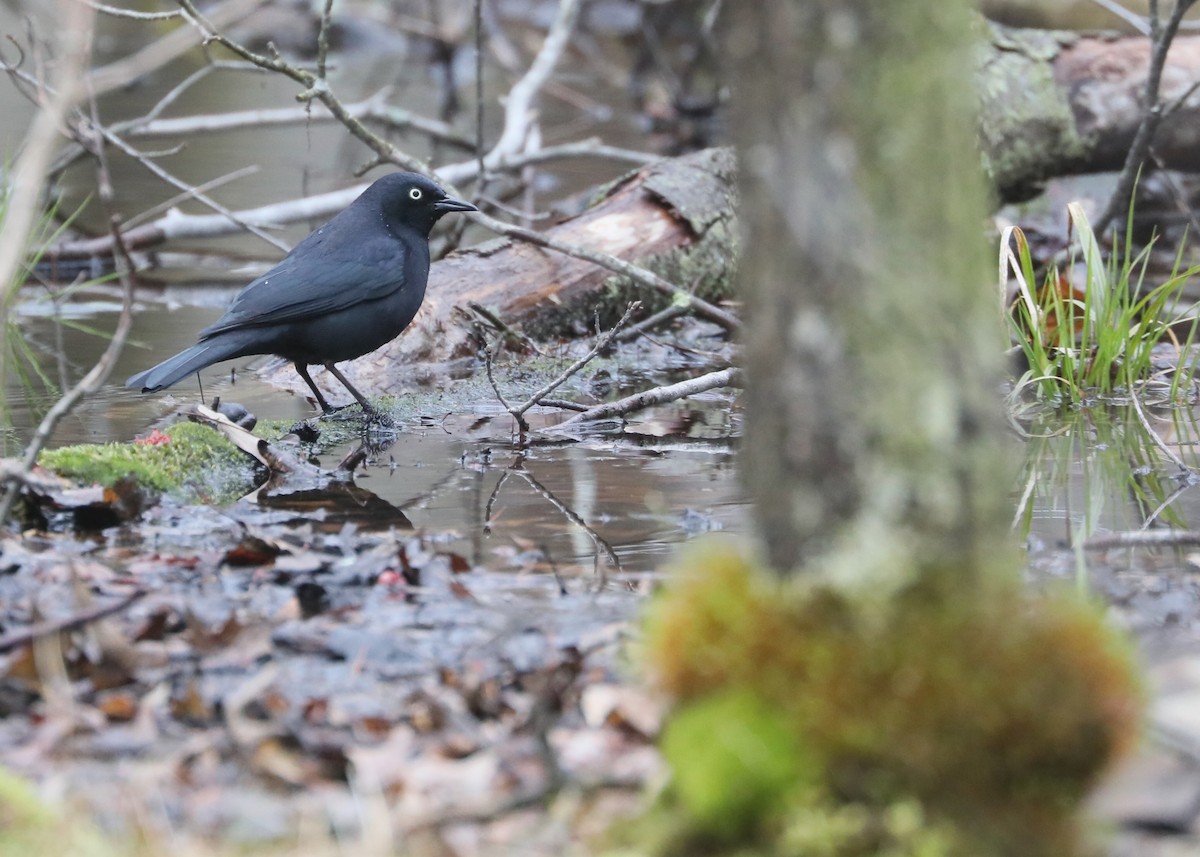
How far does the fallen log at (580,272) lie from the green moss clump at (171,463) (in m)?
1.63

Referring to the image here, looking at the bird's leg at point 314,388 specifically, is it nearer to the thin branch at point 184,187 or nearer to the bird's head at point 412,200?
the bird's head at point 412,200

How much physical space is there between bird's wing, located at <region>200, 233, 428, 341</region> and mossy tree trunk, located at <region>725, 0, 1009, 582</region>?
3.74m

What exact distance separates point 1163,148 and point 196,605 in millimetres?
7989

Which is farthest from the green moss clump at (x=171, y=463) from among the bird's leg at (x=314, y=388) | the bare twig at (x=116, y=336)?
the bird's leg at (x=314, y=388)

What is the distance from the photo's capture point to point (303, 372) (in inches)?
228

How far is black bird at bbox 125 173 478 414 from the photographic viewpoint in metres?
5.35

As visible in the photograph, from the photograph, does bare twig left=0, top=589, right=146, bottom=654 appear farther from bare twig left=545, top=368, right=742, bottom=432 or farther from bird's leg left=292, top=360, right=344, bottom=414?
bird's leg left=292, top=360, right=344, bottom=414

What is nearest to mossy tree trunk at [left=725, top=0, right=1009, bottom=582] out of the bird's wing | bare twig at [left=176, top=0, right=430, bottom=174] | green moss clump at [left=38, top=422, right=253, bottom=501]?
green moss clump at [left=38, top=422, right=253, bottom=501]

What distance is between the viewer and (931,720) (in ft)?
6.12

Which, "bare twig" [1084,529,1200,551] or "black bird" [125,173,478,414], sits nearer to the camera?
"bare twig" [1084,529,1200,551]

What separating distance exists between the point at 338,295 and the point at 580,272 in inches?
65.7

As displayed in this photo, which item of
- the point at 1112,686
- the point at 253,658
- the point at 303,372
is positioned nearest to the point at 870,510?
the point at 1112,686

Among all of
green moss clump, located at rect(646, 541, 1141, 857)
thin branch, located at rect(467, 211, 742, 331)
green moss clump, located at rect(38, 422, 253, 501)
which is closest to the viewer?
green moss clump, located at rect(646, 541, 1141, 857)

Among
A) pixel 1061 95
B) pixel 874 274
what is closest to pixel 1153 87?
pixel 1061 95
